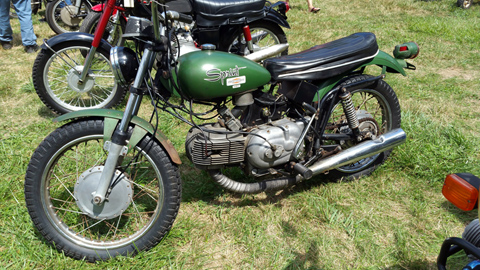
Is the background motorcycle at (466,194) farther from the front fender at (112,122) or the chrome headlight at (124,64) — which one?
the chrome headlight at (124,64)

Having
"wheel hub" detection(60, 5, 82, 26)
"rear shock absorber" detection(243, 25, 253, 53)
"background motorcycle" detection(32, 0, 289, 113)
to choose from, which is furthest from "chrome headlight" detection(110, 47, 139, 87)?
"wheel hub" detection(60, 5, 82, 26)

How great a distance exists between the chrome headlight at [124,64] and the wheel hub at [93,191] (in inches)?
21.6

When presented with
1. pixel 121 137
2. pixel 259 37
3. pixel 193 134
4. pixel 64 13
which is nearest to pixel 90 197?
pixel 121 137

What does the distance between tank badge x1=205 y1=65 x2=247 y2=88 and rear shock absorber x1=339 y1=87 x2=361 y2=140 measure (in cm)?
77

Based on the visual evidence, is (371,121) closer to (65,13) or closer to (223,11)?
(223,11)

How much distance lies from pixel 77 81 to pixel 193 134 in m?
2.14

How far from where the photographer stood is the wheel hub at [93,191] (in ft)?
7.07

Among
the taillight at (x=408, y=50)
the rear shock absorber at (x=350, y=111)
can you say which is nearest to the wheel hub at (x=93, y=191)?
the rear shock absorber at (x=350, y=111)

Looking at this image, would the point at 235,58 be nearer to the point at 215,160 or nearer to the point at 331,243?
the point at 215,160

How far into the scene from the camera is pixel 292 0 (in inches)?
395

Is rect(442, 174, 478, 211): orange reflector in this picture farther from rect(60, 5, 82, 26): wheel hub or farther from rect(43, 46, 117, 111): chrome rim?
rect(60, 5, 82, 26): wheel hub

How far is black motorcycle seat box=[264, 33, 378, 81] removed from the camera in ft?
8.01

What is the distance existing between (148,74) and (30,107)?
2822 millimetres

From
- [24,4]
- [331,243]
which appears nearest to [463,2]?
[331,243]
